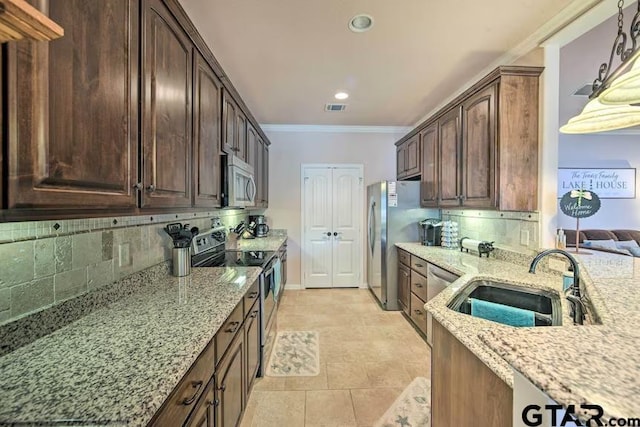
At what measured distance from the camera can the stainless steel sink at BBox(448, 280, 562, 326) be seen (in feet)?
5.25

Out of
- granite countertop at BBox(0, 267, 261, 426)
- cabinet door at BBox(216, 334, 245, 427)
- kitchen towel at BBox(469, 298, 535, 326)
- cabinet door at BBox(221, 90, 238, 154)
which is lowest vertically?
cabinet door at BBox(216, 334, 245, 427)

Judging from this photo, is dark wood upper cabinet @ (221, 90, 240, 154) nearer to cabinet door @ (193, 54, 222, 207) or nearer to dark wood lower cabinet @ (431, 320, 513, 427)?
cabinet door @ (193, 54, 222, 207)

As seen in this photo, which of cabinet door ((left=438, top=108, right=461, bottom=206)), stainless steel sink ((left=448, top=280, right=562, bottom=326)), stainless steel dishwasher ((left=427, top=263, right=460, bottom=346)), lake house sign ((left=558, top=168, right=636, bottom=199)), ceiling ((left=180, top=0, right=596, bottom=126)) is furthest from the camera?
lake house sign ((left=558, top=168, right=636, bottom=199))

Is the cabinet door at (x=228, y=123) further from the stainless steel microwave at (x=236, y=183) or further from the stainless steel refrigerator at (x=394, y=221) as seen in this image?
the stainless steel refrigerator at (x=394, y=221)

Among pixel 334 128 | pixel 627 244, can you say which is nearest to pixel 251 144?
pixel 334 128

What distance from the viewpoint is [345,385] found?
2234mm

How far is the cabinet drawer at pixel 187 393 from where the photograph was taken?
82 centimetres

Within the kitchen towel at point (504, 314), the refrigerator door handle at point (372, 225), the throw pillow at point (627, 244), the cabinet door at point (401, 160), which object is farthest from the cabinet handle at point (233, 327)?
the throw pillow at point (627, 244)

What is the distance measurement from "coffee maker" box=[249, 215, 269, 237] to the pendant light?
11.6 feet

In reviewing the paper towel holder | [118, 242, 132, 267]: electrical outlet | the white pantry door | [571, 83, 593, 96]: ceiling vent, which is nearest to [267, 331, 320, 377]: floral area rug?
[118, 242, 132, 267]: electrical outlet

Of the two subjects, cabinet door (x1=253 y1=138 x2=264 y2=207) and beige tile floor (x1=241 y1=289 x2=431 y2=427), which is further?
cabinet door (x1=253 y1=138 x2=264 y2=207)

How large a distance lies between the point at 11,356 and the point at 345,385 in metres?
1.99

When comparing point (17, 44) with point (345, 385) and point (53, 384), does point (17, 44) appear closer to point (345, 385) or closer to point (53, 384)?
point (53, 384)

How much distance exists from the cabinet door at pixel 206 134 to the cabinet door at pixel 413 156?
103 inches
